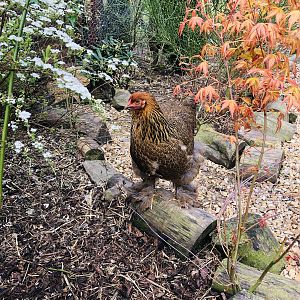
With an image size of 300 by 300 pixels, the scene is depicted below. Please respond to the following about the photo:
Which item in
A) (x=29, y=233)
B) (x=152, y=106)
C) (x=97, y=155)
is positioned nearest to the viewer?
(x=152, y=106)

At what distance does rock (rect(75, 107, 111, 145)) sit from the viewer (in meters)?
3.97

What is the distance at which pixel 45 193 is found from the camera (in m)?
3.13

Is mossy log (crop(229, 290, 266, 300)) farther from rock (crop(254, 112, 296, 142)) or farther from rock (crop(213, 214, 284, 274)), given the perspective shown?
rock (crop(254, 112, 296, 142))

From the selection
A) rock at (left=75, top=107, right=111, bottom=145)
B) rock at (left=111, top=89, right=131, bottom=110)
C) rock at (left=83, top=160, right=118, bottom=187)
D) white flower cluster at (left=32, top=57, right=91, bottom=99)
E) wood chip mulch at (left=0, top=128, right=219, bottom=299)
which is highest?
white flower cluster at (left=32, top=57, right=91, bottom=99)

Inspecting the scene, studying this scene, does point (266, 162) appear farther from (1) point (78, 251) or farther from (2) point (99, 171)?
(1) point (78, 251)

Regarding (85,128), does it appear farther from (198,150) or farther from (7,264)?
(7,264)

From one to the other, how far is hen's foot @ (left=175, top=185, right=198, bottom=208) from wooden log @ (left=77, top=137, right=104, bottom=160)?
0.90m

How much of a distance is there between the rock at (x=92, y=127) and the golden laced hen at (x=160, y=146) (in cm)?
113

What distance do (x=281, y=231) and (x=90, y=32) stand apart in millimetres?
3405

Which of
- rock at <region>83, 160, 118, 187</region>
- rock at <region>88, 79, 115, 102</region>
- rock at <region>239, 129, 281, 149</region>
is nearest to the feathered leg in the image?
rock at <region>83, 160, 118, 187</region>

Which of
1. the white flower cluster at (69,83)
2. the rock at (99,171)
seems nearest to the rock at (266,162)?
the rock at (99,171)

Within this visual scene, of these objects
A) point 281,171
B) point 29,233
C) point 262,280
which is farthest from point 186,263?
point 281,171

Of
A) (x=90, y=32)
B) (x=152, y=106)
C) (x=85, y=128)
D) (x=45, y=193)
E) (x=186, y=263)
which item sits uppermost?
(x=90, y=32)

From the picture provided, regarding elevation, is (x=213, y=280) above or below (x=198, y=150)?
below
